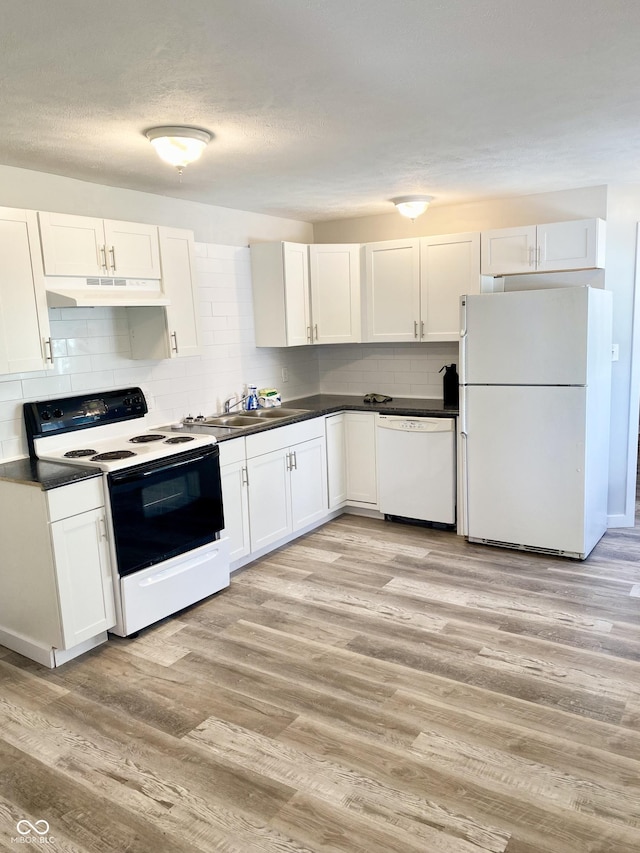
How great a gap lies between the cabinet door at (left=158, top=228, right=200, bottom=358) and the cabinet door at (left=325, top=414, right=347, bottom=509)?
1263 mm

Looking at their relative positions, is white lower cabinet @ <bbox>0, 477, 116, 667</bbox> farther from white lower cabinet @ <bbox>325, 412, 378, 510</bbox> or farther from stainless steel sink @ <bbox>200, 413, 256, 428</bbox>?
white lower cabinet @ <bbox>325, 412, 378, 510</bbox>

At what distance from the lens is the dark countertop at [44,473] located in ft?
9.00

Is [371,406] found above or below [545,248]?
below

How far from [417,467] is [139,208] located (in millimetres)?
2526

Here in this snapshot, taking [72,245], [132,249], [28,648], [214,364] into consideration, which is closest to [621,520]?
[214,364]

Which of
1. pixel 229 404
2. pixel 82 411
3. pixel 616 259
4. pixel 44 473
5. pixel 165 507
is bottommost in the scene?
pixel 165 507

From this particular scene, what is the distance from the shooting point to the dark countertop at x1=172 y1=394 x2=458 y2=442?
12.6 feet

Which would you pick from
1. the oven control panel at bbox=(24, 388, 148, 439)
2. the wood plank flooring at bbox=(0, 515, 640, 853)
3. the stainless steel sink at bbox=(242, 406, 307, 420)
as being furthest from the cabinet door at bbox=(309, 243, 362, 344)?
the wood plank flooring at bbox=(0, 515, 640, 853)

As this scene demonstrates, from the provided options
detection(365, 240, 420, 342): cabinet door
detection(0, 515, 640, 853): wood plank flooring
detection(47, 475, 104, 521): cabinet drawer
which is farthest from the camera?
detection(365, 240, 420, 342): cabinet door

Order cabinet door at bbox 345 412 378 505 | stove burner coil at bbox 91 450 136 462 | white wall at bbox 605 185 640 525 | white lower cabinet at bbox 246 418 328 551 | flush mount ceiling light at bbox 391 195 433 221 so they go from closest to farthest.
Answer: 1. stove burner coil at bbox 91 450 136 462
2. white lower cabinet at bbox 246 418 328 551
3. white wall at bbox 605 185 640 525
4. flush mount ceiling light at bbox 391 195 433 221
5. cabinet door at bbox 345 412 378 505

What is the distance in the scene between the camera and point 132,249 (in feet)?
11.1

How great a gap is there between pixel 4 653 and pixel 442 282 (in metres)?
3.56

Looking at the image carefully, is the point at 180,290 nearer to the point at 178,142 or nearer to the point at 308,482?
the point at 178,142

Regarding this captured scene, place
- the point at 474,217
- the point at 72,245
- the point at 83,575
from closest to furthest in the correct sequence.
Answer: the point at 83,575 → the point at 72,245 → the point at 474,217
